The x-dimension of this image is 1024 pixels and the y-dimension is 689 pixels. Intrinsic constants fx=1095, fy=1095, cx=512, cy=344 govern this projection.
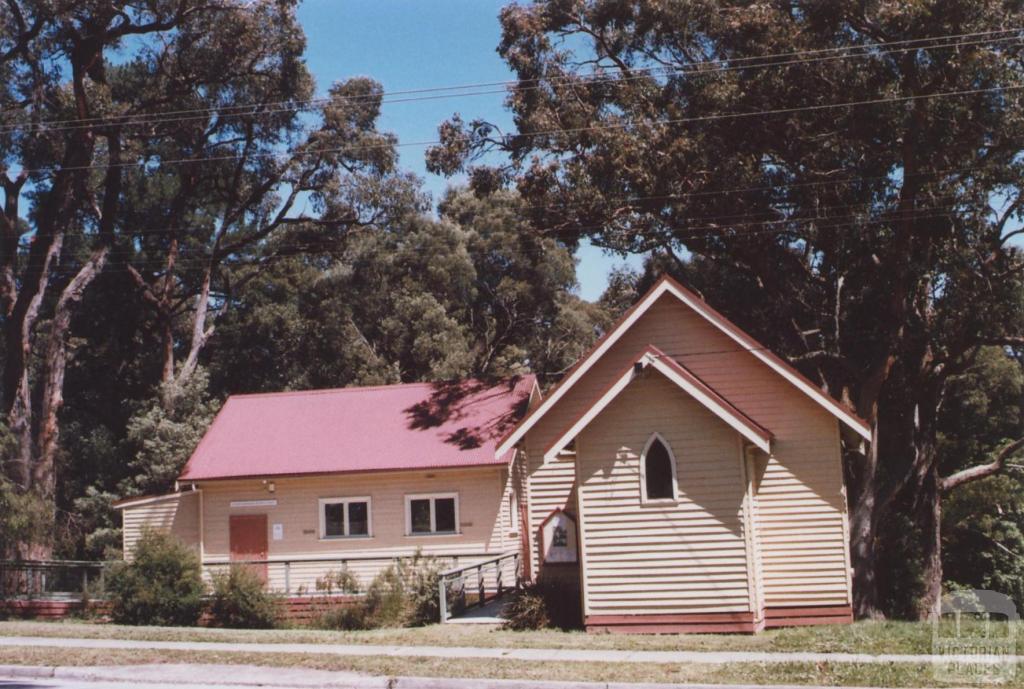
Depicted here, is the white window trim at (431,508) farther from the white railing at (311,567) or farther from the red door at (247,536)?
the red door at (247,536)

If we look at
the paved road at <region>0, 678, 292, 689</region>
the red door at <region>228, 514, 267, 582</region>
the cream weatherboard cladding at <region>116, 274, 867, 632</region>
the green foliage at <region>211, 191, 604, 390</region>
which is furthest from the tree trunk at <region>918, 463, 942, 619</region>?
the green foliage at <region>211, 191, 604, 390</region>

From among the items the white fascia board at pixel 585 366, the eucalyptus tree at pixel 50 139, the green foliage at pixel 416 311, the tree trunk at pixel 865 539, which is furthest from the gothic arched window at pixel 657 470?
the green foliage at pixel 416 311

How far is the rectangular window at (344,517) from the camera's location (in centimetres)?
3136

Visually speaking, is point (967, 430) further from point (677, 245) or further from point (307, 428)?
point (307, 428)

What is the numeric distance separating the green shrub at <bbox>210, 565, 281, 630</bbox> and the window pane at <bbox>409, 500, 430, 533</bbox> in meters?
7.50

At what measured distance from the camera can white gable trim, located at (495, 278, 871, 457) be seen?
21.2 m

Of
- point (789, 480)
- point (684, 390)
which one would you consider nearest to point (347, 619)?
point (684, 390)

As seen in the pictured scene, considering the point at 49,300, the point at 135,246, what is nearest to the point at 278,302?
the point at 135,246

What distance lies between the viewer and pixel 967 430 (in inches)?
1809

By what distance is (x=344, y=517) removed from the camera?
31453 millimetres

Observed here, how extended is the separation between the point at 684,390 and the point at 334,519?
14.5 metres

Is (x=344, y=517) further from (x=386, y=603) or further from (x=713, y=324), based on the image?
(x=713, y=324)

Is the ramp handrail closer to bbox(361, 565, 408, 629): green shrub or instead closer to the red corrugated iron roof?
bbox(361, 565, 408, 629): green shrub

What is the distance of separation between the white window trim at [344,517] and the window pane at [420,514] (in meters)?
1.17
